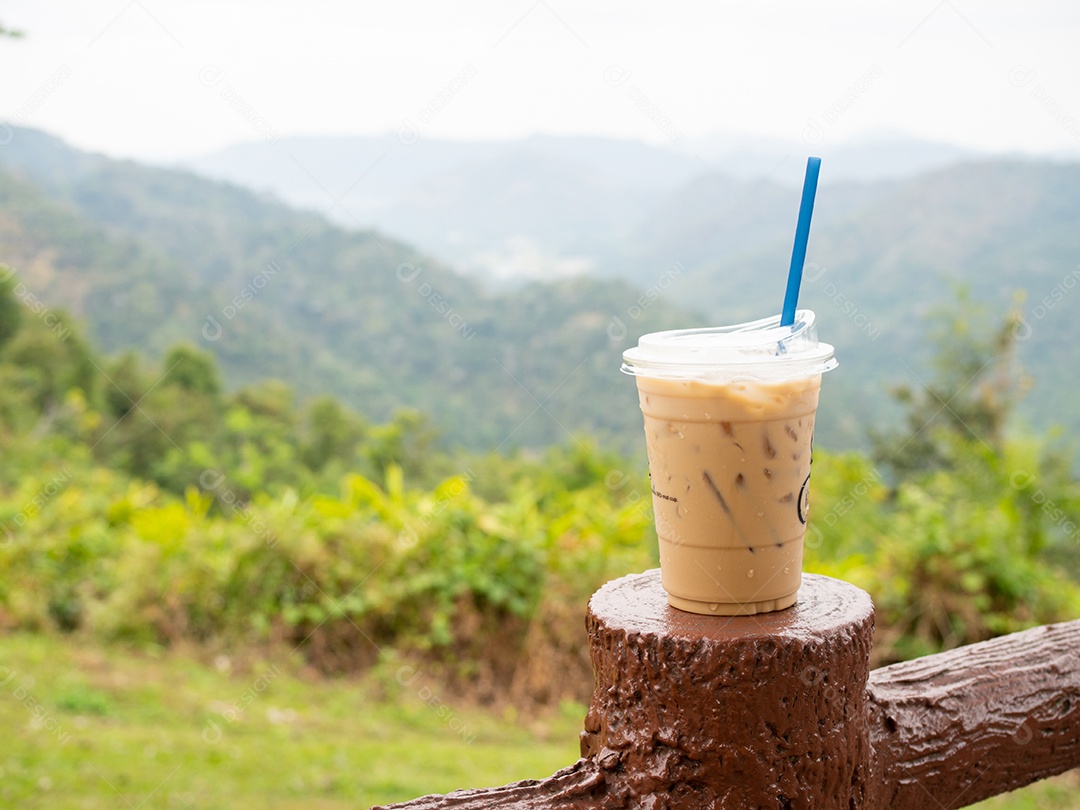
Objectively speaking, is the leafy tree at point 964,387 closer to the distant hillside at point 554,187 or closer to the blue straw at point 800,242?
the blue straw at point 800,242

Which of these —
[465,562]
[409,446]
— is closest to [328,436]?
[409,446]

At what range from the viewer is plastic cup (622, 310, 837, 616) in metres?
1.20

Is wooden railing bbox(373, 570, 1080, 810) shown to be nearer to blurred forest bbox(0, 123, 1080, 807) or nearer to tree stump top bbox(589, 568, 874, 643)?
tree stump top bbox(589, 568, 874, 643)

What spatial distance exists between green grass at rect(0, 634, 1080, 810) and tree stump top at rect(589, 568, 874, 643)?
297cm

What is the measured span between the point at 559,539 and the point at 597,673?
429 cm

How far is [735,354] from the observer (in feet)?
3.97

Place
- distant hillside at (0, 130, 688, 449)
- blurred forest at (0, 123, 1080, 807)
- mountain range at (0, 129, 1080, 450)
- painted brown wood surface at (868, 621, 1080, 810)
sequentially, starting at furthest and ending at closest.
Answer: distant hillside at (0, 130, 688, 449), mountain range at (0, 129, 1080, 450), blurred forest at (0, 123, 1080, 807), painted brown wood surface at (868, 621, 1080, 810)

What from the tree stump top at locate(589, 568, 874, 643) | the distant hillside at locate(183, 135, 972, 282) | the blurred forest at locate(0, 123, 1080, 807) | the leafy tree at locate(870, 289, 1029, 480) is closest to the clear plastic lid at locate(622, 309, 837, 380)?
the tree stump top at locate(589, 568, 874, 643)

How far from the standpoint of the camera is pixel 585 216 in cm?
3188

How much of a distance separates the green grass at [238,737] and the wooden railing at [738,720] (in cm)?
295

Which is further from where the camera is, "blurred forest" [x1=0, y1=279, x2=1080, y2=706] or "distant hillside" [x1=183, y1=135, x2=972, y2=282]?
"distant hillside" [x1=183, y1=135, x2=972, y2=282]

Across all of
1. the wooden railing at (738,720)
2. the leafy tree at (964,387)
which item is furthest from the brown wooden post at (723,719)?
the leafy tree at (964,387)

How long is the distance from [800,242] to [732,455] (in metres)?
0.29

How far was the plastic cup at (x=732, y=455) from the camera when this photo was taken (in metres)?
1.20
